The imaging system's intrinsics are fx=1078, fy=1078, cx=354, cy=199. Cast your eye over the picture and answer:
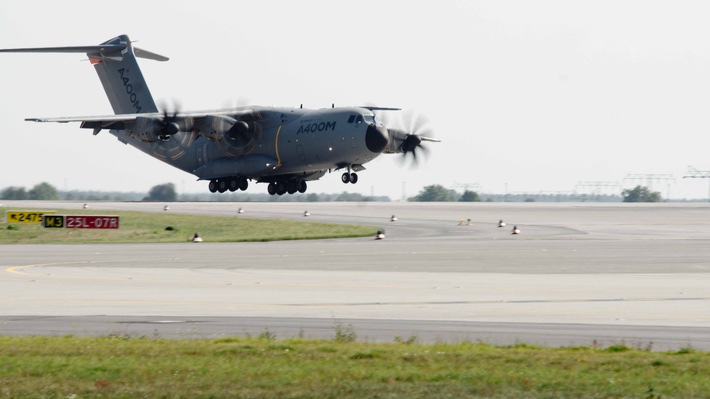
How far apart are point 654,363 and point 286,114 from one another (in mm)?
55612

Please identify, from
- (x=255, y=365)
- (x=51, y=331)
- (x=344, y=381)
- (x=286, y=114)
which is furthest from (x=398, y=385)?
(x=286, y=114)

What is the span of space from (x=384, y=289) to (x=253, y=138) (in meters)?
41.2

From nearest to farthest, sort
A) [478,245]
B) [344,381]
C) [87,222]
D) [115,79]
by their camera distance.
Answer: [344,381] → [478,245] → [87,222] → [115,79]

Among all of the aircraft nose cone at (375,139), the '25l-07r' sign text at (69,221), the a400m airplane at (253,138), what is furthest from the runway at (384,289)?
the a400m airplane at (253,138)

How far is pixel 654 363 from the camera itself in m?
16.1

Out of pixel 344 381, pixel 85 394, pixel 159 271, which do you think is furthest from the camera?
pixel 159 271

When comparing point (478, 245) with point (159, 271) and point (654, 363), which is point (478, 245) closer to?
point (159, 271)

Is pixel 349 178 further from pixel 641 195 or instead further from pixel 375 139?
pixel 641 195

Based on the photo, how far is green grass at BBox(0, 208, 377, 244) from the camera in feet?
180

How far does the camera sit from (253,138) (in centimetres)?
7006

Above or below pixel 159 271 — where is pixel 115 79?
above

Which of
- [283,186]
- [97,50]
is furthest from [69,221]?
[97,50]

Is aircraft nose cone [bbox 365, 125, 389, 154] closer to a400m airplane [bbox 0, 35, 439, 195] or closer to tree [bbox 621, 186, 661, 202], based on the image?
a400m airplane [bbox 0, 35, 439, 195]

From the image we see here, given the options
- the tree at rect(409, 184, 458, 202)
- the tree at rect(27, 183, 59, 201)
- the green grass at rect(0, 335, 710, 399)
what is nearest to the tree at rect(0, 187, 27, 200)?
the tree at rect(27, 183, 59, 201)
